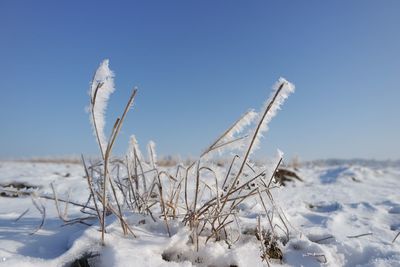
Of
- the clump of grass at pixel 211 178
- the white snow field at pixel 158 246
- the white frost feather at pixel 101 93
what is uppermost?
the white frost feather at pixel 101 93

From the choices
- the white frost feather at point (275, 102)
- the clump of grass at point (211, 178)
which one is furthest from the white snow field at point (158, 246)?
the white frost feather at point (275, 102)

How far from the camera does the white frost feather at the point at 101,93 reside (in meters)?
1.22

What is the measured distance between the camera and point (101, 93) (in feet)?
4.20

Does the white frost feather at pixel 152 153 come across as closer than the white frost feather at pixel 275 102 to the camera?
No

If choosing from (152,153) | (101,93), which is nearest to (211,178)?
(152,153)

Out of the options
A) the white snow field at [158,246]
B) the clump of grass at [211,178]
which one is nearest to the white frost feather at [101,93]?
the clump of grass at [211,178]

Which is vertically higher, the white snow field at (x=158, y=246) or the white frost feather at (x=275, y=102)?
the white frost feather at (x=275, y=102)

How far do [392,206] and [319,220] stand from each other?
113cm

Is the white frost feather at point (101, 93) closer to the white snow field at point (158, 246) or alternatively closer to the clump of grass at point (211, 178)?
→ the clump of grass at point (211, 178)

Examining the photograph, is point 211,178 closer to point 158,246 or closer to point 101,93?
point 158,246

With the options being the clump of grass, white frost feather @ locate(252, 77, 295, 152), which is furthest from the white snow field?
white frost feather @ locate(252, 77, 295, 152)

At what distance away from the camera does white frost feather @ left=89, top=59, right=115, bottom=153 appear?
1.22 meters

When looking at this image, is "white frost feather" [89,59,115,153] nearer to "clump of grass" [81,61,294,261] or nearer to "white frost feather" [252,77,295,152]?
"clump of grass" [81,61,294,261]

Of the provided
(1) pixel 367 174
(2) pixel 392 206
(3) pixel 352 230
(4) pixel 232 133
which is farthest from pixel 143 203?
(1) pixel 367 174
